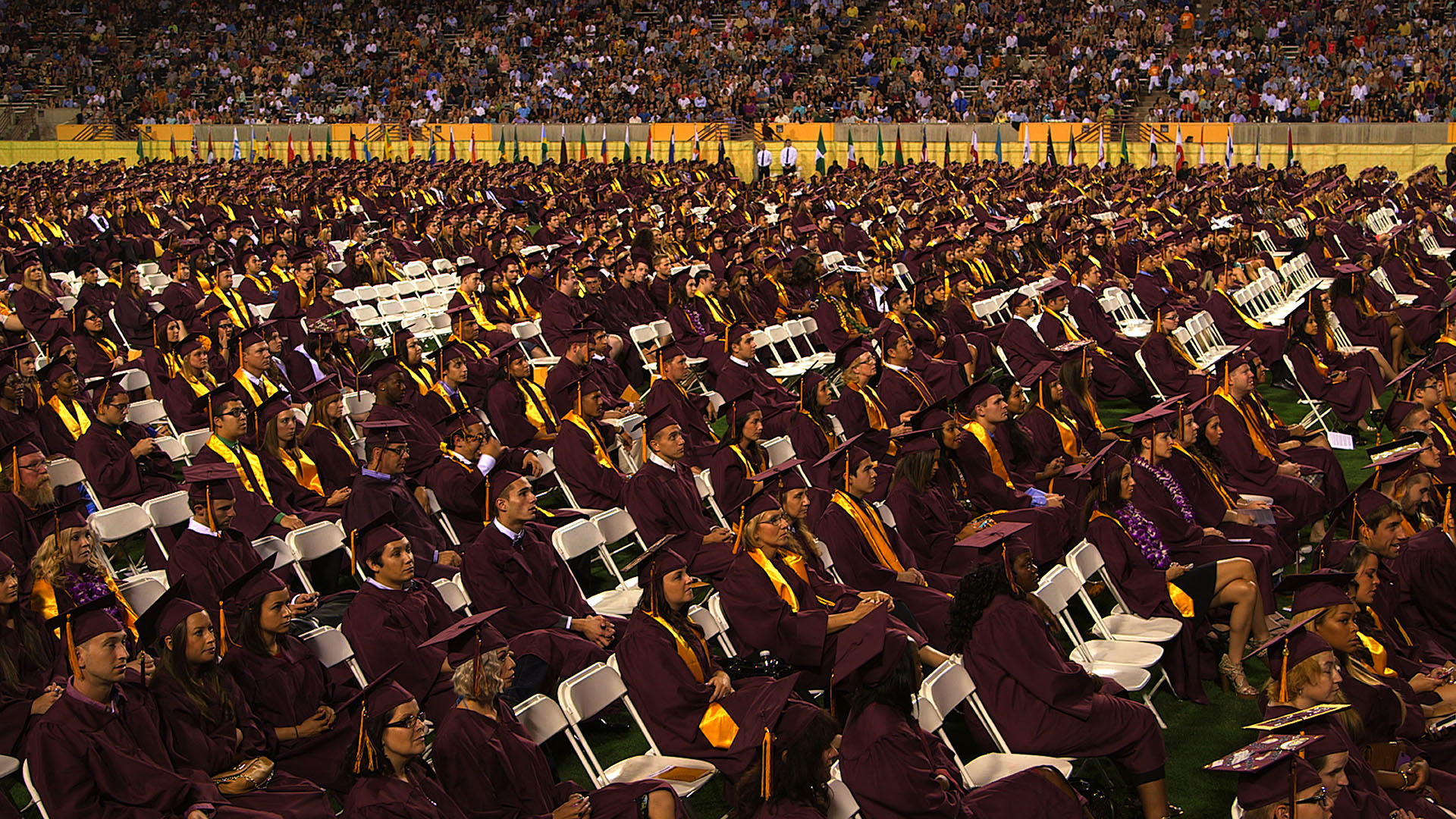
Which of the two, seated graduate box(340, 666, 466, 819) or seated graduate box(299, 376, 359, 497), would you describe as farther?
seated graduate box(299, 376, 359, 497)

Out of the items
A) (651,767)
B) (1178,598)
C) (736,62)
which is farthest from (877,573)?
(736,62)

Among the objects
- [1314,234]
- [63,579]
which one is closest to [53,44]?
[1314,234]

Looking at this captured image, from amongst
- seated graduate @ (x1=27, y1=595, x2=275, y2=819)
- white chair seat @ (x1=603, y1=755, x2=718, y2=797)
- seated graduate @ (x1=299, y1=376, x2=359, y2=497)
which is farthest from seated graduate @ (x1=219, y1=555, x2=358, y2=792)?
seated graduate @ (x1=299, y1=376, x2=359, y2=497)

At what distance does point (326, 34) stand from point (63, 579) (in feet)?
137

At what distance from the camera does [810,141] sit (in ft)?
108

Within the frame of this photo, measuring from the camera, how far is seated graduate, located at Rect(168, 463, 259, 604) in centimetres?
691

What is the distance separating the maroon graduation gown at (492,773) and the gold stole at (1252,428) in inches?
215

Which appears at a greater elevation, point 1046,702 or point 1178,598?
point 1046,702

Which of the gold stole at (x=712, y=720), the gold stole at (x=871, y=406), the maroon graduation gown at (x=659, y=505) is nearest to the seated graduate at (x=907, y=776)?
the gold stole at (x=712, y=720)

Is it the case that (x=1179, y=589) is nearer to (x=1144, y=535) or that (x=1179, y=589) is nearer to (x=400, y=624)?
(x=1144, y=535)

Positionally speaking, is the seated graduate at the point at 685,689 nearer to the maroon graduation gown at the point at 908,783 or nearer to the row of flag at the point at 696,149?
the maroon graduation gown at the point at 908,783

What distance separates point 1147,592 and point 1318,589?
3.45ft

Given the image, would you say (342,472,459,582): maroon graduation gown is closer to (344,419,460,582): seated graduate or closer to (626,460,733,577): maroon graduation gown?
(344,419,460,582): seated graduate

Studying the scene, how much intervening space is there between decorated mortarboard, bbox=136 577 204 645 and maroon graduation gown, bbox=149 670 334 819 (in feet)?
1.14
